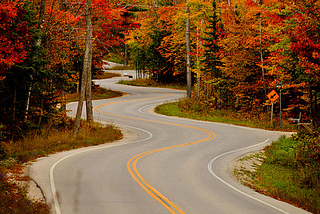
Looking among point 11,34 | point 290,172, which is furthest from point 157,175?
point 11,34

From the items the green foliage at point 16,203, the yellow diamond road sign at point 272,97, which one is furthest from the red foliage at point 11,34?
the yellow diamond road sign at point 272,97

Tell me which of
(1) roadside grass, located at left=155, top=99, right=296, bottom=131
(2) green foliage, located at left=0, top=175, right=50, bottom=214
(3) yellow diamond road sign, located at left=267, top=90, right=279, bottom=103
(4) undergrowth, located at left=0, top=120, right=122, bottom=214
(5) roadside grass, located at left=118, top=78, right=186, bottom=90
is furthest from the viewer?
(5) roadside grass, located at left=118, top=78, right=186, bottom=90

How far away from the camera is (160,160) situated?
17.2 meters

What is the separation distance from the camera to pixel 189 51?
38.0 meters

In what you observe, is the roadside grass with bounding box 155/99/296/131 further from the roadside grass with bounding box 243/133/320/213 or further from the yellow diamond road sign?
the roadside grass with bounding box 243/133/320/213

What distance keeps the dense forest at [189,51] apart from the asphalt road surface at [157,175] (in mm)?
4385

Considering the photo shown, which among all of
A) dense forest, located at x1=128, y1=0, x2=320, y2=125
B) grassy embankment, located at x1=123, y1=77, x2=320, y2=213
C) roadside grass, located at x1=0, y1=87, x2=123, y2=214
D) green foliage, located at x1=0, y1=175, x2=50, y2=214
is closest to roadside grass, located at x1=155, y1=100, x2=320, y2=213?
grassy embankment, located at x1=123, y1=77, x2=320, y2=213

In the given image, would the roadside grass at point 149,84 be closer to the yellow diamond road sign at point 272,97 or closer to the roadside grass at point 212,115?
the roadside grass at point 212,115

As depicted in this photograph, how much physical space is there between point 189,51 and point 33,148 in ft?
75.8

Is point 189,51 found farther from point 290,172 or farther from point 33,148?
point 33,148

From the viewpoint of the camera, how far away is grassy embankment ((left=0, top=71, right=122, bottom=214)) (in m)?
9.41

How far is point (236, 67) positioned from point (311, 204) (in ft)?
83.3

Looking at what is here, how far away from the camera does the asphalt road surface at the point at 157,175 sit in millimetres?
10172

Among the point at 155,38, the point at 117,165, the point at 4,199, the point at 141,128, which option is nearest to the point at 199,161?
the point at 117,165
